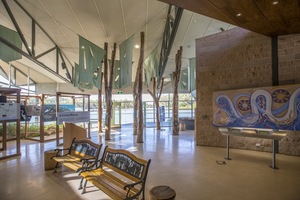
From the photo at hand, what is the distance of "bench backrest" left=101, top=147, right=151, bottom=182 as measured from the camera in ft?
7.47

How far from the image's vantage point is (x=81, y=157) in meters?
3.64

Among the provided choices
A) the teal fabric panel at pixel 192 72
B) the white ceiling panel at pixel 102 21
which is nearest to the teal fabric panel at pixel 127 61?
the white ceiling panel at pixel 102 21

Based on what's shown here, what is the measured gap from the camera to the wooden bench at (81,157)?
124 inches

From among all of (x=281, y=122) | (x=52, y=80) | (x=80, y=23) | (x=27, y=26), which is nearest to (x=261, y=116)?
(x=281, y=122)

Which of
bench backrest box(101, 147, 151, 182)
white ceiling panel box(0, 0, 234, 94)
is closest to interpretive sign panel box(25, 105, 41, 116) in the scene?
white ceiling panel box(0, 0, 234, 94)

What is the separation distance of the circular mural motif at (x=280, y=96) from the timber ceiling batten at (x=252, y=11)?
1764mm

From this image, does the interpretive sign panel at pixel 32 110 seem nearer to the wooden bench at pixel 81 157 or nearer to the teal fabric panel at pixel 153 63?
the wooden bench at pixel 81 157

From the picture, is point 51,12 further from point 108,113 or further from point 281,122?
point 281,122

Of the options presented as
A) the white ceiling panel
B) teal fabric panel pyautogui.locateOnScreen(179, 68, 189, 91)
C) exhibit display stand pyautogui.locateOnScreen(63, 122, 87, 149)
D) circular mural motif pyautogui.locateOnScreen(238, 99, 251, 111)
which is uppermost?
the white ceiling panel

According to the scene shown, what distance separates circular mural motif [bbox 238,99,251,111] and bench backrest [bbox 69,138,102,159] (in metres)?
4.59

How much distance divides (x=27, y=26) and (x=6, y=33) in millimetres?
1425

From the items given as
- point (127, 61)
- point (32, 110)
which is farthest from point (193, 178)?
point (32, 110)

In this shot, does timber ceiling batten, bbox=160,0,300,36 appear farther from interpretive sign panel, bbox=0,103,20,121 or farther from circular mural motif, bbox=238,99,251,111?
interpretive sign panel, bbox=0,103,20,121

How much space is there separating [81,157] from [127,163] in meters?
1.66
